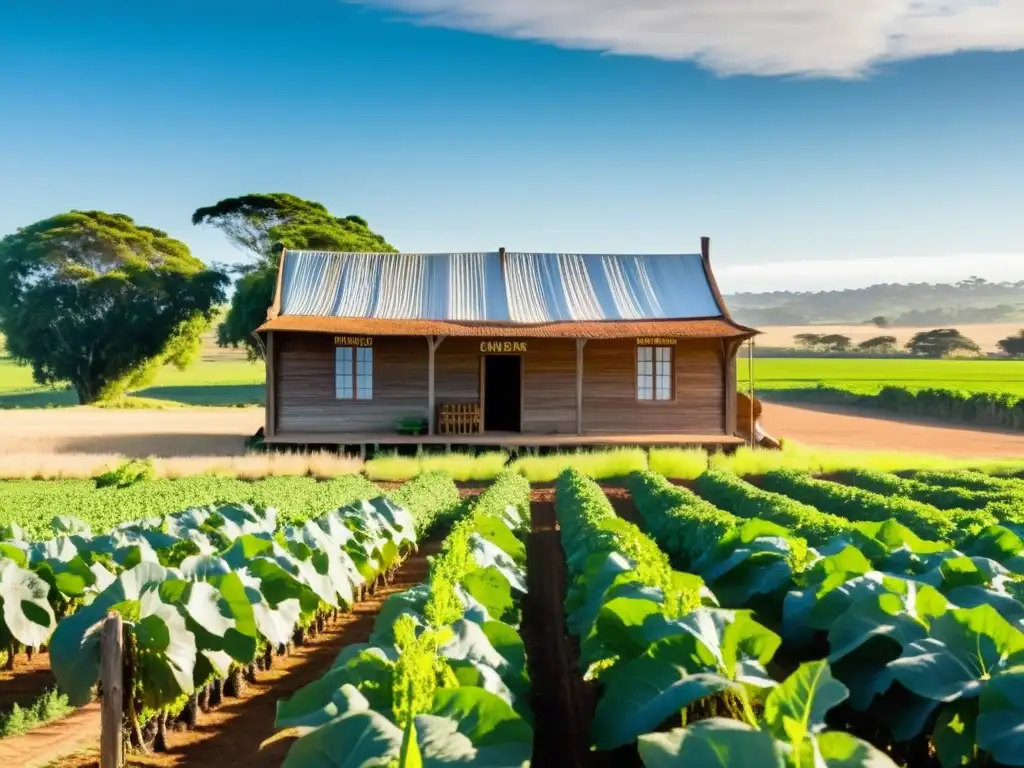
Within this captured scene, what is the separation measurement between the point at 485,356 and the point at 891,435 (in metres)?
18.1

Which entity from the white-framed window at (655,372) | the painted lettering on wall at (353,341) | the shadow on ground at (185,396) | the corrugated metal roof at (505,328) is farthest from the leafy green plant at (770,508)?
the shadow on ground at (185,396)

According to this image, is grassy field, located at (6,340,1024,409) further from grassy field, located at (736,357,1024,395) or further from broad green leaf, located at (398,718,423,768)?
broad green leaf, located at (398,718,423,768)

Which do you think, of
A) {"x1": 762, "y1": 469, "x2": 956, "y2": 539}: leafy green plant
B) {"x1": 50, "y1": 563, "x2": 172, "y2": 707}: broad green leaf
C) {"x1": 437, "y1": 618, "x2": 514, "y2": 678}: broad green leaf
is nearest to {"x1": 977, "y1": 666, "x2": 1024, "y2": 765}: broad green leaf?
{"x1": 437, "y1": 618, "x2": 514, "y2": 678}: broad green leaf

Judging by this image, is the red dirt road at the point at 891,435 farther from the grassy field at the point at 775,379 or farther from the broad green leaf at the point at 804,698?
the broad green leaf at the point at 804,698

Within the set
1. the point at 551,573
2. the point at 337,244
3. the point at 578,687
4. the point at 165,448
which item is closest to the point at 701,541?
the point at 551,573

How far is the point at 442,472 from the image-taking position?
64.3ft

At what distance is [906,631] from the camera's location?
465cm

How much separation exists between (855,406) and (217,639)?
2129 inches

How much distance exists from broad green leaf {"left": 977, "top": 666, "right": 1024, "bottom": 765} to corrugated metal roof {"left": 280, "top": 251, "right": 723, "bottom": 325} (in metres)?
20.6

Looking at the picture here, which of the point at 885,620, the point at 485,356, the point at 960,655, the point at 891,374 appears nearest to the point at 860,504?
the point at 885,620

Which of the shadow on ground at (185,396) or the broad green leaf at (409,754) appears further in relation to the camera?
the shadow on ground at (185,396)

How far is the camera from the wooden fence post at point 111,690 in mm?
5160

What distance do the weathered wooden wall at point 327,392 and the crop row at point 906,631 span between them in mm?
16969

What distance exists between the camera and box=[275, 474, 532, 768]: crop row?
3.33 m
